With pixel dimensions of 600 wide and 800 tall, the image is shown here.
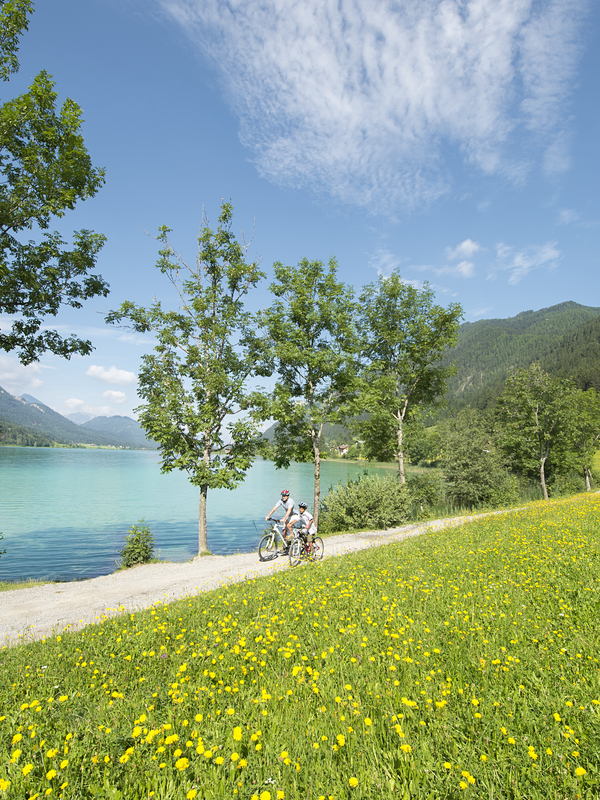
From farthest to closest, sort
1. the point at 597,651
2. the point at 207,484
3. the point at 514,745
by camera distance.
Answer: the point at 207,484, the point at 597,651, the point at 514,745

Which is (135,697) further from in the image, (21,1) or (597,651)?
(21,1)

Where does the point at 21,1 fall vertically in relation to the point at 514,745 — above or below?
above

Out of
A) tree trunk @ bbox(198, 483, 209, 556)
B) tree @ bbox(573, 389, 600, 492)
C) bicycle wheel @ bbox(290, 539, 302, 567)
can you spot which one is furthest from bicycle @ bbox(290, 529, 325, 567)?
tree @ bbox(573, 389, 600, 492)

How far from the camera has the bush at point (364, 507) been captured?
67.4 ft

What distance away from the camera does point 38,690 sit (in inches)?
171

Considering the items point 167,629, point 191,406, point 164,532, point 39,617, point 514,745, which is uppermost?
point 191,406

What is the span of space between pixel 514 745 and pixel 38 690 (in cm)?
492

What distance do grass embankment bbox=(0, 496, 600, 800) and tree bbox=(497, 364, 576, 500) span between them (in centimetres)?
3359

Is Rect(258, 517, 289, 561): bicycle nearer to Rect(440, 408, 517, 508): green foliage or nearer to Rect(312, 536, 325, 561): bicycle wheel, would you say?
Rect(312, 536, 325, 561): bicycle wheel

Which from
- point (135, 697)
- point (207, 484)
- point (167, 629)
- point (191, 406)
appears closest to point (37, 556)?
point (207, 484)

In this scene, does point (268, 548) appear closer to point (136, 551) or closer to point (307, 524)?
point (307, 524)

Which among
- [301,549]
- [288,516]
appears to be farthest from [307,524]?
[301,549]

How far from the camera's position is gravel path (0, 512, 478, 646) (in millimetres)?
7691

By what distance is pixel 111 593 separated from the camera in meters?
10.0
